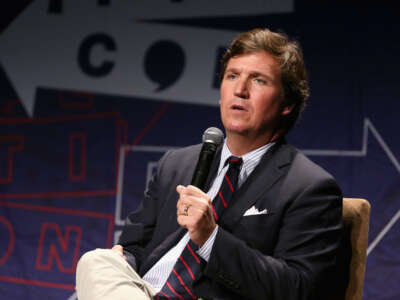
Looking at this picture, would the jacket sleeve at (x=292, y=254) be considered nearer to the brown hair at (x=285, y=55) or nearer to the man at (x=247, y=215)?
the man at (x=247, y=215)

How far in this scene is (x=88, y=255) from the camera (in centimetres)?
143

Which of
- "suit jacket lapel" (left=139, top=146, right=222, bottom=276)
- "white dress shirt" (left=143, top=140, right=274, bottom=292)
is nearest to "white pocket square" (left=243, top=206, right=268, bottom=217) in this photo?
"white dress shirt" (left=143, top=140, right=274, bottom=292)

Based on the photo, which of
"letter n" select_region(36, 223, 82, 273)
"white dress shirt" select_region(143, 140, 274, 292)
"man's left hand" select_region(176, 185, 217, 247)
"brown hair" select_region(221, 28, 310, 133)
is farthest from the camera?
"letter n" select_region(36, 223, 82, 273)

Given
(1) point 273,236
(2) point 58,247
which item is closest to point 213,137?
(1) point 273,236

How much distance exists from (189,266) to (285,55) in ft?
2.28

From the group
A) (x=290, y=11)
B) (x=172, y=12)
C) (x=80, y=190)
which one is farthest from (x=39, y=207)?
(x=290, y=11)

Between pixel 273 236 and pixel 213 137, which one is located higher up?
pixel 213 137

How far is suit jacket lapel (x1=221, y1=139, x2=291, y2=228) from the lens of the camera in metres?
1.50

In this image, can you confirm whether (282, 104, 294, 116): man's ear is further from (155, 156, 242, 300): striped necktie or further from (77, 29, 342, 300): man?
(155, 156, 242, 300): striped necktie

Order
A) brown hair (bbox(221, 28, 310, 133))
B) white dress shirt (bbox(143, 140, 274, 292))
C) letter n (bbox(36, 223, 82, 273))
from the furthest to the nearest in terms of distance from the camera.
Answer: letter n (bbox(36, 223, 82, 273)), brown hair (bbox(221, 28, 310, 133)), white dress shirt (bbox(143, 140, 274, 292))

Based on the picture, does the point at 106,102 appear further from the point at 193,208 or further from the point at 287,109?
the point at 193,208

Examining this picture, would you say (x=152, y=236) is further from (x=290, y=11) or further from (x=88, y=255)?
(x=290, y=11)

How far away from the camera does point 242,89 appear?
5.26 ft

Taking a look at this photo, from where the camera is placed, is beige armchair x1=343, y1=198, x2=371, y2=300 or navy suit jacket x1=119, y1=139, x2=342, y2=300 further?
beige armchair x1=343, y1=198, x2=371, y2=300
